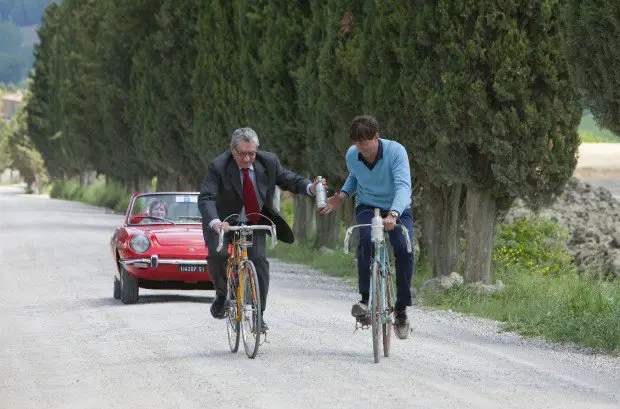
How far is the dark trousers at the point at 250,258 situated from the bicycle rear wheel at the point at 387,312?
3.14ft

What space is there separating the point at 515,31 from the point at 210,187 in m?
6.83

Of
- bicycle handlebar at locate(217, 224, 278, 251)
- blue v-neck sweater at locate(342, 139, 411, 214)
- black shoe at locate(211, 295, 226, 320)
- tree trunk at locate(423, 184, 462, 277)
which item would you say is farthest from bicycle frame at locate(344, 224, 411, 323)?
tree trunk at locate(423, 184, 462, 277)

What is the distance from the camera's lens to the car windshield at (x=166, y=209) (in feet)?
55.0

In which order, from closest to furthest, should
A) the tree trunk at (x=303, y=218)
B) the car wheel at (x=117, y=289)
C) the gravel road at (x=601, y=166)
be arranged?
the car wheel at (x=117, y=289) < the tree trunk at (x=303, y=218) < the gravel road at (x=601, y=166)

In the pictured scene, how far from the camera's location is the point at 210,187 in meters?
10.9

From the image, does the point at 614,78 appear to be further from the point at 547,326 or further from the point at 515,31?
the point at 515,31

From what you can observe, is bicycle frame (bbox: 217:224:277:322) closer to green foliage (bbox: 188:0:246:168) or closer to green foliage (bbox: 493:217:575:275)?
green foliage (bbox: 493:217:575:275)

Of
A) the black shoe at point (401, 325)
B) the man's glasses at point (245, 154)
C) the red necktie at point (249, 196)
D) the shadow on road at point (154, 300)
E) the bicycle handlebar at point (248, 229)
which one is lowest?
the shadow on road at point (154, 300)

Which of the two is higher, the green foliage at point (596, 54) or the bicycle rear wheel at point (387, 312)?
the green foliage at point (596, 54)

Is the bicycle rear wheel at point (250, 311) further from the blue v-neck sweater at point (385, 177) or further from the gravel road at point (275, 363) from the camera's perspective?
the blue v-neck sweater at point (385, 177)

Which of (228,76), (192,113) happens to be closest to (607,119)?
(228,76)

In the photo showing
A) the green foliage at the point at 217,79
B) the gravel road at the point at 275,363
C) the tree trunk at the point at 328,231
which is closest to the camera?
the gravel road at the point at 275,363

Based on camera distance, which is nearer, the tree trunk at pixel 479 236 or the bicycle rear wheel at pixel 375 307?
the bicycle rear wheel at pixel 375 307

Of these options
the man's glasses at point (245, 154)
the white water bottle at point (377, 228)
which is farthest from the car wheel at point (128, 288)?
the white water bottle at point (377, 228)
